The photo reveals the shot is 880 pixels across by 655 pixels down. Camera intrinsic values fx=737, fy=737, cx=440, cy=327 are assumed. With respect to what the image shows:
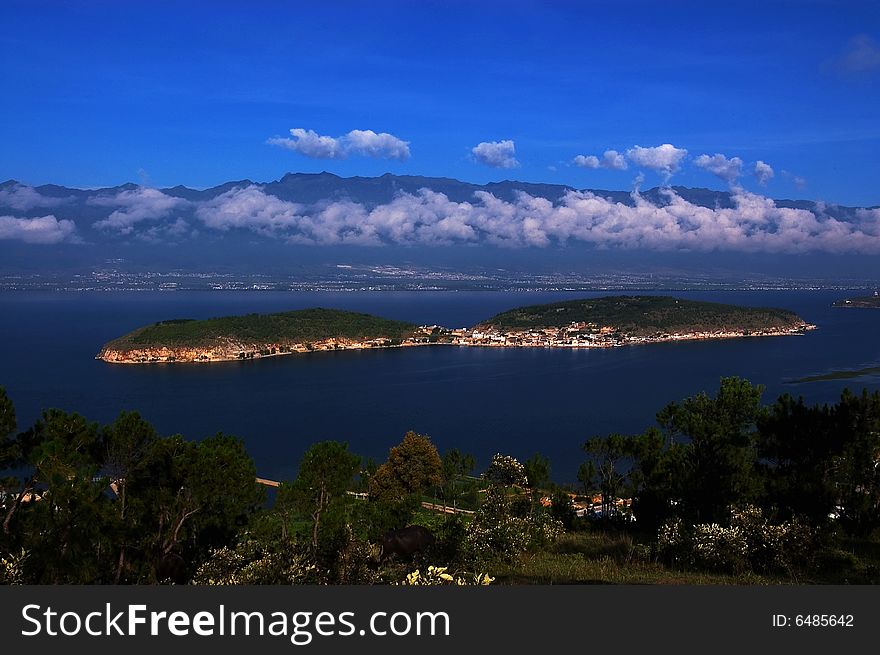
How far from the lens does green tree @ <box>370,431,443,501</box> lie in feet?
101

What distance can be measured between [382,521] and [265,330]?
Answer: 78.0 metres

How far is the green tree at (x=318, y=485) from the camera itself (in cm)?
1462

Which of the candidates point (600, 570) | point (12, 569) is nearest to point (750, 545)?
point (600, 570)

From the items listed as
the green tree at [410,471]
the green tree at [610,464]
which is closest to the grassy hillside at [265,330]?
the green tree at [410,471]

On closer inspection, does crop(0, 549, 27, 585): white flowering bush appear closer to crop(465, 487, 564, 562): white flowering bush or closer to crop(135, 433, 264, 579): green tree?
crop(135, 433, 264, 579): green tree

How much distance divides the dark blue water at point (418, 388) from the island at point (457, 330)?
12.9 ft

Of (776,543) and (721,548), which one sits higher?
(776,543)

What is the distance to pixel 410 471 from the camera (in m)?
31.1

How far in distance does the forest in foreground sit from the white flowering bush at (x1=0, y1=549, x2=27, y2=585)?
0.02 metres

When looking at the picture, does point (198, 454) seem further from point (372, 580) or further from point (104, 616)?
point (104, 616)

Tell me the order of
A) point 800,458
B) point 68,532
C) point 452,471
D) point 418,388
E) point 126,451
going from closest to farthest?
point 68,532 → point 126,451 → point 800,458 → point 452,471 → point 418,388

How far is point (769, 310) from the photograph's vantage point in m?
116

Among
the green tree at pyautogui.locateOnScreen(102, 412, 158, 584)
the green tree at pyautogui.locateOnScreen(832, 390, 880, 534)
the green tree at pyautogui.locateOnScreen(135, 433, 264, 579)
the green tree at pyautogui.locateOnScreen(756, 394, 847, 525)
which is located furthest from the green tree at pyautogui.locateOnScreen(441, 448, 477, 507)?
the green tree at pyautogui.locateOnScreen(102, 412, 158, 584)

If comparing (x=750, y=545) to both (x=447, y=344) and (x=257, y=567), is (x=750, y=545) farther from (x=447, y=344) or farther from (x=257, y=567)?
(x=447, y=344)
